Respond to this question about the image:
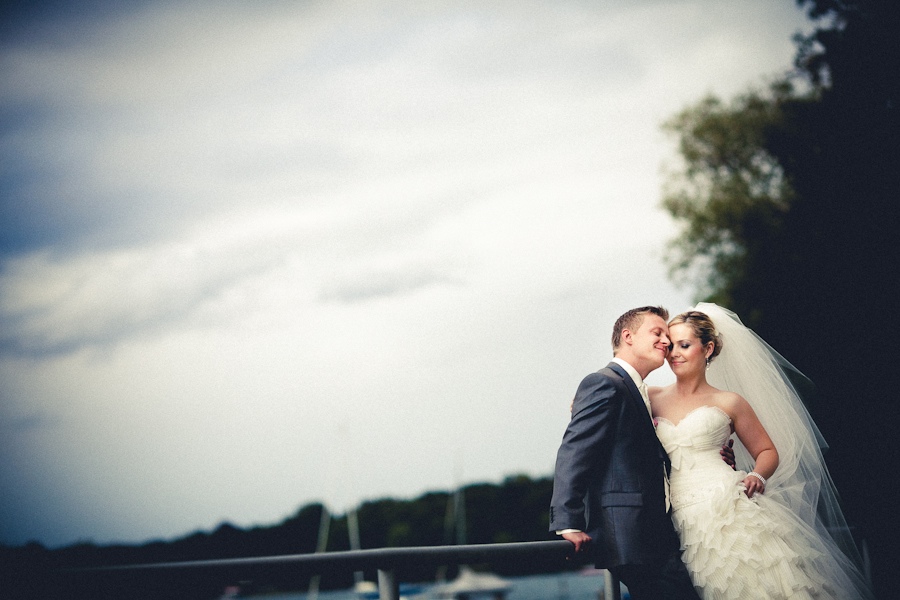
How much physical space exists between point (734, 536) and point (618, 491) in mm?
605

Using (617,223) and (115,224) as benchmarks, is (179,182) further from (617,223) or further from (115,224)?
(617,223)

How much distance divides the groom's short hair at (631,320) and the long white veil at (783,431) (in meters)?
0.57

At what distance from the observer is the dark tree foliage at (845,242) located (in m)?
12.2

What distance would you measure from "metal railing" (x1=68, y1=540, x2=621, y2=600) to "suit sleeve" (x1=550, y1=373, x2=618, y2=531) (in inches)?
5.3

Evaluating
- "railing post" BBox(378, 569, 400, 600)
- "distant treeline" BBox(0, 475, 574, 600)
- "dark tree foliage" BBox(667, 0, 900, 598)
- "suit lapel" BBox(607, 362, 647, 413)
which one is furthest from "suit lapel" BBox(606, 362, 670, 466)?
"distant treeline" BBox(0, 475, 574, 600)

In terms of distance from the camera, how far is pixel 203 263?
2386 inches

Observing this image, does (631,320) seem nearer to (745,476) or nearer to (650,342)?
(650,342)

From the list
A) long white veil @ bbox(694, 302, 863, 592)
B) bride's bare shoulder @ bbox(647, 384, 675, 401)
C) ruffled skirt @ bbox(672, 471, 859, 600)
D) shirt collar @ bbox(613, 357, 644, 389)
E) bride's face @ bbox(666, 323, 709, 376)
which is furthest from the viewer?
bride's bare shoulder @ bbox(647, 384, 675, 401)

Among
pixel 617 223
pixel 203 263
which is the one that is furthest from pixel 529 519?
pixel 617 223

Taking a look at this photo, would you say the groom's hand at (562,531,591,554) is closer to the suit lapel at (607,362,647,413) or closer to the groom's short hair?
the suit lapel at (607,362,647,413)

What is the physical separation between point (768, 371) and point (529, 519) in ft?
176

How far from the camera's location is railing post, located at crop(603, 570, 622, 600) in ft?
12.1

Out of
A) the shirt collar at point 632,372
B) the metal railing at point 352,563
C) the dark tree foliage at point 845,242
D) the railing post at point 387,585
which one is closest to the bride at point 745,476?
the shirt collar at point 632,372

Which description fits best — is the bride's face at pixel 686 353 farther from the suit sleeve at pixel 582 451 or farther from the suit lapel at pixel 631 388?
the suit sleeve at pixel 582 451
